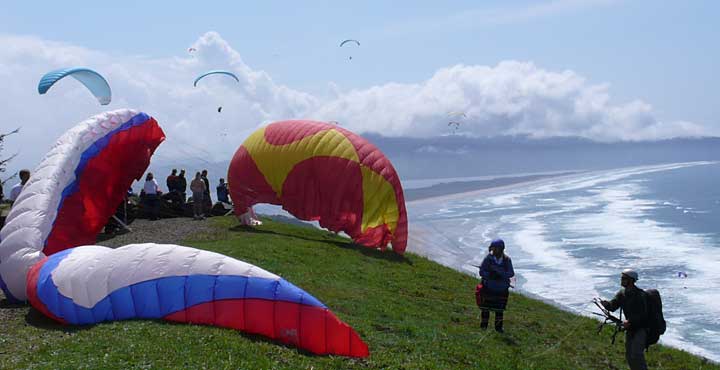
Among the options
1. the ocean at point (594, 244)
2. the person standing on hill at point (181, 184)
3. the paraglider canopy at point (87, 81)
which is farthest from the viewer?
the ocean at point (594, 244)

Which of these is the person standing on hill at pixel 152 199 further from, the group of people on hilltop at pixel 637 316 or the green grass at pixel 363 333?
the group of people on hilltop at pixel 637 316

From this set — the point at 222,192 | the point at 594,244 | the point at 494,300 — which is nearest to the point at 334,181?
the point at 222,192

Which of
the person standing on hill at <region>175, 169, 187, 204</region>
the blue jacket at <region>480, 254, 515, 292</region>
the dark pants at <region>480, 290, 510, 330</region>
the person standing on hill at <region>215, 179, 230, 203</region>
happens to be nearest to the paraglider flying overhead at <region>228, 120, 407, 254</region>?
the person standing on hill at <region>175, 169, 187, 204</region>

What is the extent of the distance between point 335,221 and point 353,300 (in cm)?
1026

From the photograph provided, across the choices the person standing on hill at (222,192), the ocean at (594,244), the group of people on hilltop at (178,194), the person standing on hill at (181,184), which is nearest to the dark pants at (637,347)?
the ocean at (594,244)

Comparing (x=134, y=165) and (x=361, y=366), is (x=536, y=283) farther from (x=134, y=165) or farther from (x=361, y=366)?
(x=361, y=366)

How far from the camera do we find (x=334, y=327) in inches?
480

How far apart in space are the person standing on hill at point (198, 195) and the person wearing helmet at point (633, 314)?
73.6 ft

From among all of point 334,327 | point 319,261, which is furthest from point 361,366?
point 319,261

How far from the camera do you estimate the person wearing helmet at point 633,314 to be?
11664 millimetres

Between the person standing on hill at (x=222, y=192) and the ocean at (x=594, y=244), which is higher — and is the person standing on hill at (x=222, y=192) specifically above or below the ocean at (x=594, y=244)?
above

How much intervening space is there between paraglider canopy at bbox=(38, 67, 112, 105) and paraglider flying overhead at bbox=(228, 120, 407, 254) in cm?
776

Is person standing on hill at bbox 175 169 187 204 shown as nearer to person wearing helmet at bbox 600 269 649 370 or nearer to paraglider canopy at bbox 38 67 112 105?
paraglider canopy at bbox 38 67 112 105

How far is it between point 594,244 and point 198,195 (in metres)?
37.0
